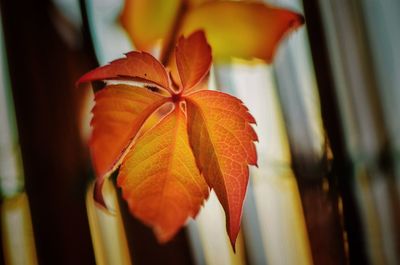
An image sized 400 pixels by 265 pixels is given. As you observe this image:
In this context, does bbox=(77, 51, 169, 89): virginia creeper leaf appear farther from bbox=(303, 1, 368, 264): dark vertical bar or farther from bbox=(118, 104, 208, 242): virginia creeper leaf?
bbox=(303, 1, 368, 264): dark vertical bar

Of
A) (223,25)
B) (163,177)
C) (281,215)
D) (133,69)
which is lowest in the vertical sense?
(281,215)

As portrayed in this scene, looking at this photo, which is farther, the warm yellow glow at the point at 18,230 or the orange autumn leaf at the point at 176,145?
the warm yellow glow at the point at 18,230

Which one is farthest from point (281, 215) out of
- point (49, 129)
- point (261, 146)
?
point (49, 129)

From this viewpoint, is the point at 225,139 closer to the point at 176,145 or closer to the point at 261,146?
the point at 176,145

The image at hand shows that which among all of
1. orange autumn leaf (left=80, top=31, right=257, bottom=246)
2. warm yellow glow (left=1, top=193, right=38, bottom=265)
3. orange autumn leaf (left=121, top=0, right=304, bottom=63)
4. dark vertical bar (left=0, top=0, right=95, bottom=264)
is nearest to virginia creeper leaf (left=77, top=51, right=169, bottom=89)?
orange autumn leaf (left=80, top=31, right=257, bottom=246)

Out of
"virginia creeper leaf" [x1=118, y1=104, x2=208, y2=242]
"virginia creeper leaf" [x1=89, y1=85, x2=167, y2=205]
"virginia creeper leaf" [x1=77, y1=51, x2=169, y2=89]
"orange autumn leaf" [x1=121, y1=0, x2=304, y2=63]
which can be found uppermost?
"orange autumn leaf" [x1=121, y1=0, x2=304, y2=63]

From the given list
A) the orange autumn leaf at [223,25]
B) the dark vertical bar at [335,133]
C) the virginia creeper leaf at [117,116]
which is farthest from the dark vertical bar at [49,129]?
the dark vertical bar at [335,133]

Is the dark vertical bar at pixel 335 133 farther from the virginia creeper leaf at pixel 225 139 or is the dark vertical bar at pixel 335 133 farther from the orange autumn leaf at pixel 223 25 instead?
the virginia creeper leaf at pixel 225 139
